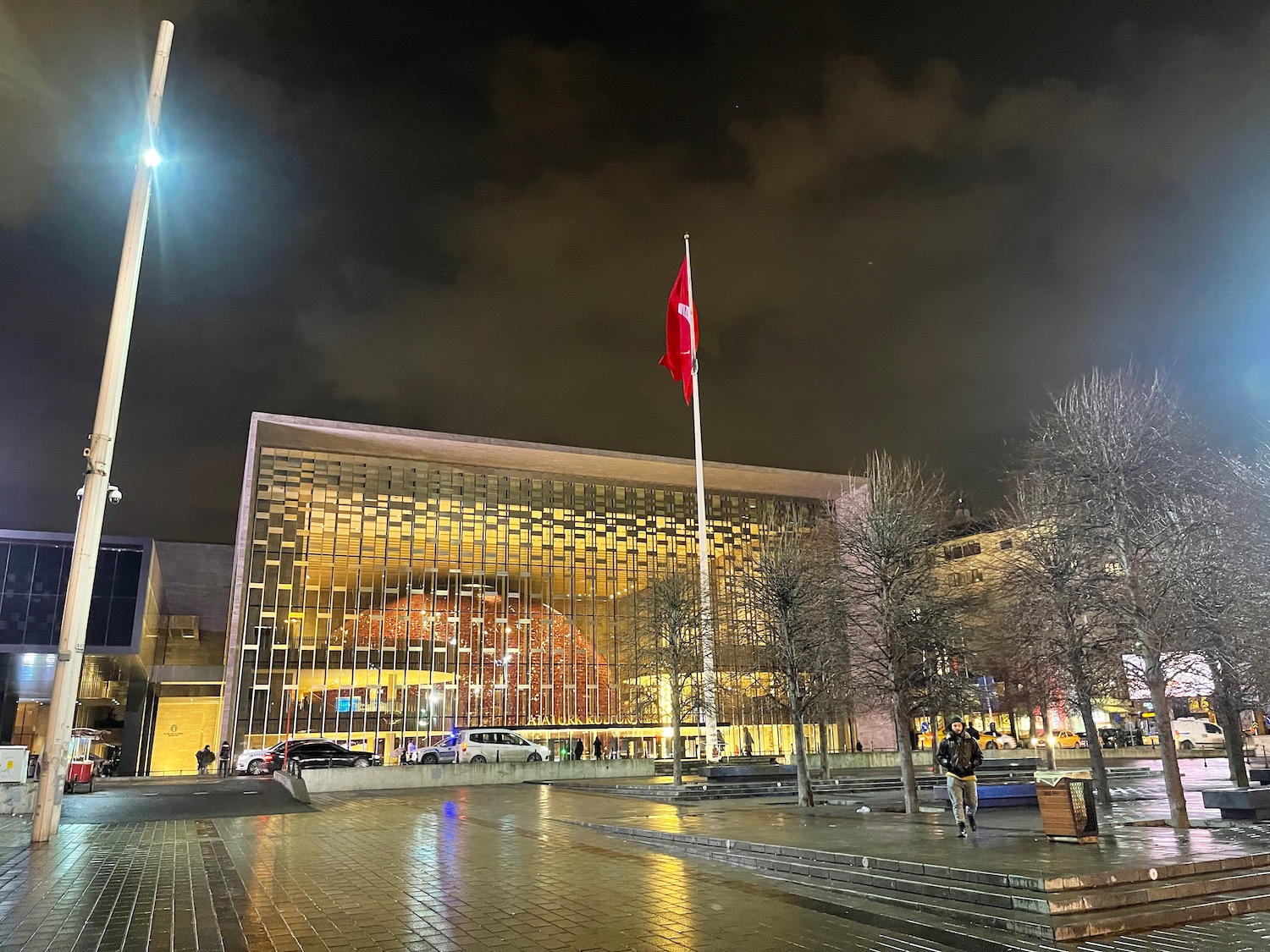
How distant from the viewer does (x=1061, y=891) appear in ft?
28.1

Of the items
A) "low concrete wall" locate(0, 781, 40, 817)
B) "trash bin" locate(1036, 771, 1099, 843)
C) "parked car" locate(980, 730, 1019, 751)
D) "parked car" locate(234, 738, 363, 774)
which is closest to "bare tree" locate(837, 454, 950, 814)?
"trash bin" locate(1036, 771, 1099, 843)

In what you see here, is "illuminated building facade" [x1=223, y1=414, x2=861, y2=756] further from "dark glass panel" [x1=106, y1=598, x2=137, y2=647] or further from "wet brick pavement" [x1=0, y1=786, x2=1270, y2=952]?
"wet brick pavement" [x1=0, y1=786, x2=1270, y2=952]

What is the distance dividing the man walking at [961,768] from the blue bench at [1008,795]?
528 centimetres

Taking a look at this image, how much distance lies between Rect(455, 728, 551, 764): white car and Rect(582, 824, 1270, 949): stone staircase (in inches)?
1094

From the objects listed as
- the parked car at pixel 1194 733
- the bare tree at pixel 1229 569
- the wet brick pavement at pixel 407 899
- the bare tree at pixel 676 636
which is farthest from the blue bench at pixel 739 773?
the parked car at pixel 1194 733

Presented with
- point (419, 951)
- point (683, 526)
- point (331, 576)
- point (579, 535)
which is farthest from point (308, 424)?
point (419, 951)

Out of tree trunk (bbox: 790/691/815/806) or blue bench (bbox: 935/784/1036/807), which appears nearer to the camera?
blue bench (bbox: 935/784/1036/807)

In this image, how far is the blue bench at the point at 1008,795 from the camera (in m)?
18.3

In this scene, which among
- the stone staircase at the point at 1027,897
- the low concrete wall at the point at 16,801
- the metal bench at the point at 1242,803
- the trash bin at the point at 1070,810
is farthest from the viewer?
the low concrete wall at the point at 16,801

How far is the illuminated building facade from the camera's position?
49.5m

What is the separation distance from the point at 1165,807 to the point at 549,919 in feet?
50.7

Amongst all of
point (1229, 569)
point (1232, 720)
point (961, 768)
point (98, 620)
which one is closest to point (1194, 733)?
point (1232, 720)

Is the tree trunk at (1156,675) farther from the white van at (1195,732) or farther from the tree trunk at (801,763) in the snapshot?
the white van at (1195,732)

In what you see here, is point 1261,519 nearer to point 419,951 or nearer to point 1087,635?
point 1087,635
